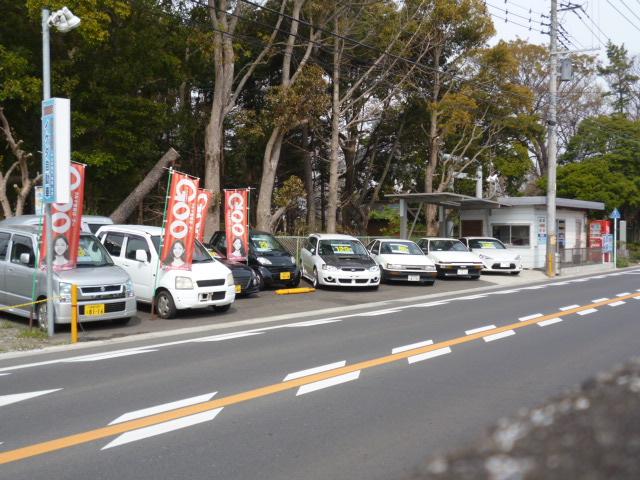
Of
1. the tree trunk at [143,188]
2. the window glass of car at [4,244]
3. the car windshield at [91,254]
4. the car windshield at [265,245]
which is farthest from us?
the tree trunk at [143,188]

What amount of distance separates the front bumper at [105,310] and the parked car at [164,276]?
1.29 meters

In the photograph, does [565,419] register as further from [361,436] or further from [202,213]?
[202,213]

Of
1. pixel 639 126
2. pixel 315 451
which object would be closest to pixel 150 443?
pixel 315 451

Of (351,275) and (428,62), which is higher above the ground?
(428,62)

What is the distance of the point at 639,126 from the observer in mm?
44156

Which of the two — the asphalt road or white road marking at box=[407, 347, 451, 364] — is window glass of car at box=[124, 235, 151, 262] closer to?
the asphalt road

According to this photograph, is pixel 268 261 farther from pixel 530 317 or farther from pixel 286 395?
pixel 286 395

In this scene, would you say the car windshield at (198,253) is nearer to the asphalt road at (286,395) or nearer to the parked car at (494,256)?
the asphalt road at (286,395)

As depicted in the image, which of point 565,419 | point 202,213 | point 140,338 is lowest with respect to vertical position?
point 140,338

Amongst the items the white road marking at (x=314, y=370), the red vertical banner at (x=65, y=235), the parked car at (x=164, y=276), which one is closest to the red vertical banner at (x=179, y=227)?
the parked car at (x=164, y=276)

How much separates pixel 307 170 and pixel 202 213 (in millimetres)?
18847

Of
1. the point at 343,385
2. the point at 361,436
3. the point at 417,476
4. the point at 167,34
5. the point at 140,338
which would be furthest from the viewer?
the point at 167,34

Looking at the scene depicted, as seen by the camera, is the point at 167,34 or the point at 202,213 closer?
the point at 202,213

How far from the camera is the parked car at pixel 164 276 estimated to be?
12.3 m
